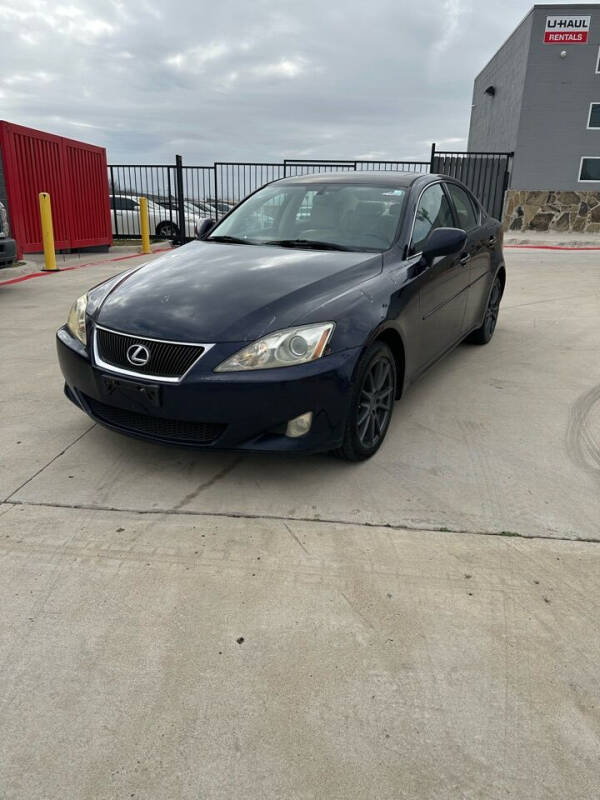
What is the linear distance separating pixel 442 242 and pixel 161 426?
6.84 ft

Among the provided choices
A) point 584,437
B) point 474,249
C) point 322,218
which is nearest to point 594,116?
point 474,249

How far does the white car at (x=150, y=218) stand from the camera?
17000 millimetres

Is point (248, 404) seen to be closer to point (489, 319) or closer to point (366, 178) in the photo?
point (366, 178)

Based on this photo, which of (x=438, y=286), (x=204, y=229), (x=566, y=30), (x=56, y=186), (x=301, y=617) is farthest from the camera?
(x=566, y=30)

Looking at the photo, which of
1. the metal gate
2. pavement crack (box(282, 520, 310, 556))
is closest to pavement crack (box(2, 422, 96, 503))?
pavement crack (box(282, 520, 310, 556))

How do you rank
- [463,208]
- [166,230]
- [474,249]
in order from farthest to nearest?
1. [166,230]
2. [463,208]
3. [474,249]

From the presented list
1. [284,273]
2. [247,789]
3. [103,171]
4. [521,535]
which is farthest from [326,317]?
[103,171]

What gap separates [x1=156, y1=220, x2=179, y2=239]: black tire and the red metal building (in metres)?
3.02

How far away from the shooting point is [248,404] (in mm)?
2732

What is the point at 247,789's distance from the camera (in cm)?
154

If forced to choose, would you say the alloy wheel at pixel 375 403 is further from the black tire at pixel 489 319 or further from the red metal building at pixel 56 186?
the red metal building at pixel 56 186

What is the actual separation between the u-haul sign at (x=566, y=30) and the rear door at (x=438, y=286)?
54.1 feet

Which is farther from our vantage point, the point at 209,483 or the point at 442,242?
the point at 442,242

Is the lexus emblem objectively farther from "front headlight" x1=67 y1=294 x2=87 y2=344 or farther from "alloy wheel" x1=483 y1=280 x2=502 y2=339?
"alloy wheel" x1=483 y1=280 x2=502 y2=339
